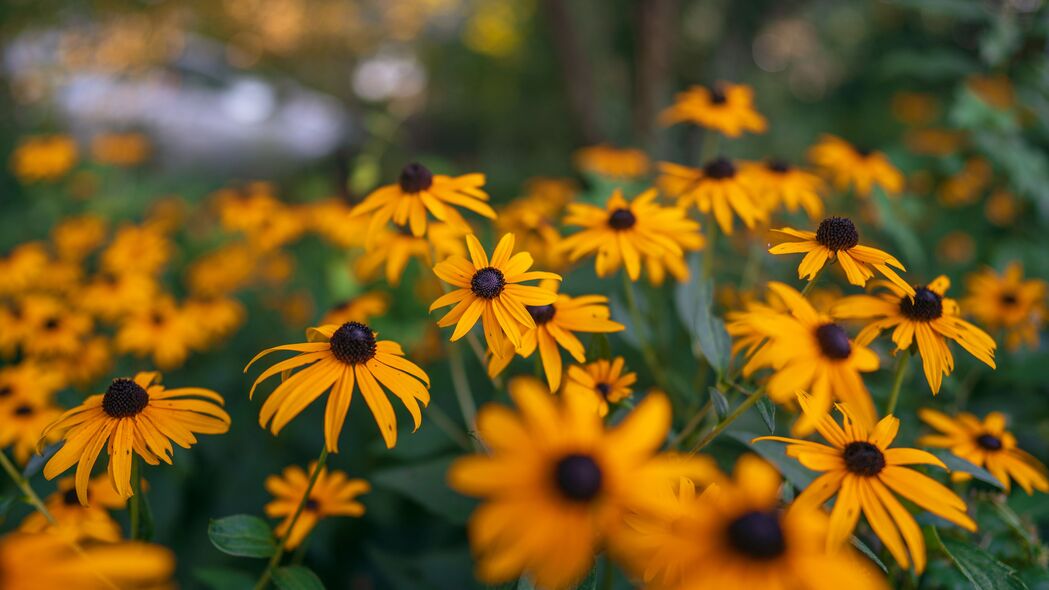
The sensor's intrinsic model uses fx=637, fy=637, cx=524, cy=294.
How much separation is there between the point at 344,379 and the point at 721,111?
1.42 meters

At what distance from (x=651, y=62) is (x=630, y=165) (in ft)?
4.77

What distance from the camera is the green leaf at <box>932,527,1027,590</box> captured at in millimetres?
941

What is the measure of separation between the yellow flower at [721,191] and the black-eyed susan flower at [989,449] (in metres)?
0.54

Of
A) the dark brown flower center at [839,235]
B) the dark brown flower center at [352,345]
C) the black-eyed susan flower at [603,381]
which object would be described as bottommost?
the black-eyed susan flower at [603,381]

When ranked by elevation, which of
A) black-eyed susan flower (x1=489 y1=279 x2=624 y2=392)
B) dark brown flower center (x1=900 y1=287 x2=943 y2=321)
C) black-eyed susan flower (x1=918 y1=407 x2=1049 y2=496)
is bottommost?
black-eyed susan flower (x1=918 y1=407 x2=1049 y2=496)

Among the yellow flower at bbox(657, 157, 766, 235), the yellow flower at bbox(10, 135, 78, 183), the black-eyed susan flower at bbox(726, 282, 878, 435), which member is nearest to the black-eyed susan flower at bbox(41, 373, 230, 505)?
the black-eyed susan flower at bbox(726, 282, 878, 435)

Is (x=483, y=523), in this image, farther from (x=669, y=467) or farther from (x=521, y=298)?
(x=521, y=298)

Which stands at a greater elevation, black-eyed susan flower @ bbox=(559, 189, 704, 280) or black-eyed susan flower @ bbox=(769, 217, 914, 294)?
black-eyed susan flower @ bbox=(769, 217, 914, 294)

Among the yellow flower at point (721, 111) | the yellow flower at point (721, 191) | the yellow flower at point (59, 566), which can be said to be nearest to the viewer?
the yellow flower at point (59, 566)

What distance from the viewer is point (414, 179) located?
1294mm

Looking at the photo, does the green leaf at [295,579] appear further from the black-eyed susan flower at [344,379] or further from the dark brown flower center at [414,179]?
the dark brown flower center at [414,179]

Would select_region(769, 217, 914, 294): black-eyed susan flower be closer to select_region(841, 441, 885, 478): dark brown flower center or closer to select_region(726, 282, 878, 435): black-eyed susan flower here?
select_region(726, 282, 878, 435): black-eyed susan flower

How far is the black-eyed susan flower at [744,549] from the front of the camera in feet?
1.97

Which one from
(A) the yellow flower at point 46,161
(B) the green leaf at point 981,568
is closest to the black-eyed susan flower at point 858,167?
(B) the green leaf at point 981,568
